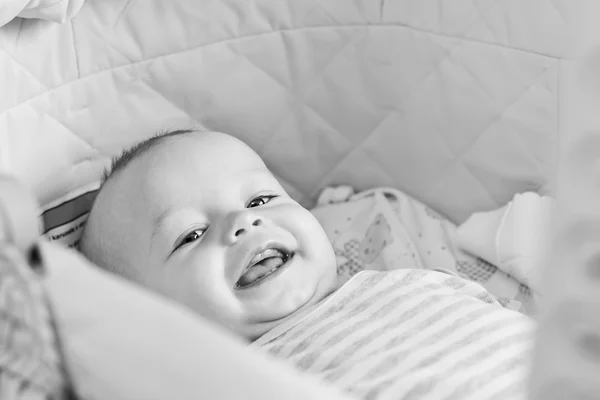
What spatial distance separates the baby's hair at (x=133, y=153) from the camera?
3.52 feet

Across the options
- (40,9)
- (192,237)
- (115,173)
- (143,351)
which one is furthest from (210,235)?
(143,351)

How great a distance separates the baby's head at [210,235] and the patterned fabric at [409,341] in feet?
0.14

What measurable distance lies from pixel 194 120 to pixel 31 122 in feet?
0.83

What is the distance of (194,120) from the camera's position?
1.22 meters

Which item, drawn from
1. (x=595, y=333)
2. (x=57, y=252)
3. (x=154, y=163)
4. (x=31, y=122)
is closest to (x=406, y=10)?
(x=154, y=163)

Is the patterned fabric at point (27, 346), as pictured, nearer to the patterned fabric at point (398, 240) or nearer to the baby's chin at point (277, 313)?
the baby's chin at point (277, 313)

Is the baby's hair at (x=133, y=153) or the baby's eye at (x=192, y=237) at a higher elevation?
the baby's hair at (x=133, y=153)

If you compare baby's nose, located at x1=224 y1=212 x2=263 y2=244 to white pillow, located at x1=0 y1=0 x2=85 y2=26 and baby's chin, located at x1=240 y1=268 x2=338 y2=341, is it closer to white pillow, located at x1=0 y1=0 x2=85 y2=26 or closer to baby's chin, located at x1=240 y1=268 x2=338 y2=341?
baby's chin, located at x1=240 y1=268 x2=338 y2=341

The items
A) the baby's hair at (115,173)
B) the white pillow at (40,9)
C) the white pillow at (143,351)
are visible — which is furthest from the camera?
the baby's hair at (115,173)

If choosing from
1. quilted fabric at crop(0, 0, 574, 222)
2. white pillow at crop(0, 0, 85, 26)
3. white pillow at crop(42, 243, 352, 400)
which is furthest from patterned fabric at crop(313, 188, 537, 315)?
white pillow at crop(42, 243, 352, 400)

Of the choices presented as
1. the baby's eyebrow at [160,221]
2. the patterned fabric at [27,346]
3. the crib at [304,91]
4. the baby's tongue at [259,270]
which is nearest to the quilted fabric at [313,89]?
the crib at [304,91]

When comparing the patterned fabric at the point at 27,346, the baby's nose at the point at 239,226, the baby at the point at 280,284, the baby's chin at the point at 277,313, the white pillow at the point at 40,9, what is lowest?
the baby's chin at the point at 277,313

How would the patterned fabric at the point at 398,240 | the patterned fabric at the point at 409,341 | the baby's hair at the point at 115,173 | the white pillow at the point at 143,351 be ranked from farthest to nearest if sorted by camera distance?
1. the patterned fabric at the point at 398,240
2. the baby's hair at the point at 115,173
3. the patterned fabric at the point at 409,341
4. the white pillow at the point at 143,351

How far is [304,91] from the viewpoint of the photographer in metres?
1.27
